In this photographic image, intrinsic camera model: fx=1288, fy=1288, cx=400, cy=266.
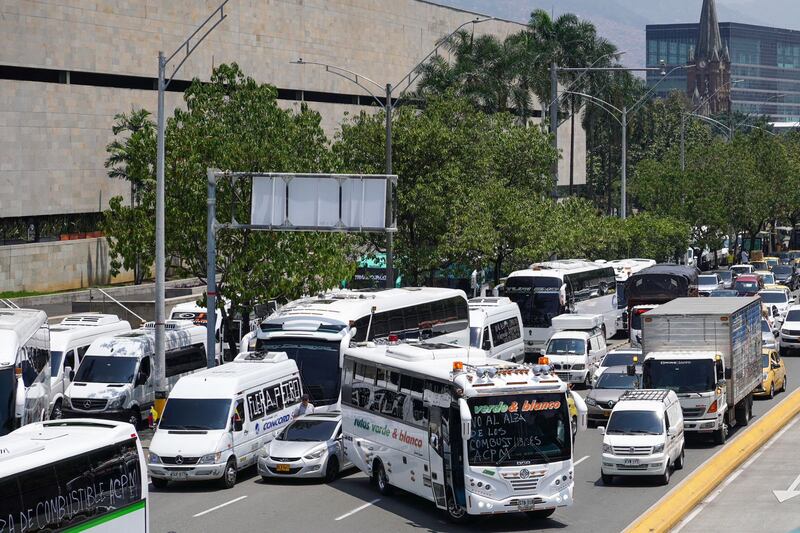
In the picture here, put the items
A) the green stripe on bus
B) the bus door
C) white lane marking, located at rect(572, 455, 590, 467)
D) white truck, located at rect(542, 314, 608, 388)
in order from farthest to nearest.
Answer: white truck, located at rect(542, 314, 608, 388), white lane marking, located at rect(572, 455, 590, 467), the bus door, the green stripe on bus

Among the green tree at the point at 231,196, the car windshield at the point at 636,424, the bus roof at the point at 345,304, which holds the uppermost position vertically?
the green tree at the point at 231,196

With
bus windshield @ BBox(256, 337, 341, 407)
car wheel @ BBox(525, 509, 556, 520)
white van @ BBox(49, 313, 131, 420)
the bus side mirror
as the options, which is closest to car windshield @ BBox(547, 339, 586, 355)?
bus windshield @ BBox(256, 337, 341, 407)

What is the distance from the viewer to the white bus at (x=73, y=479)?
15016 millimetres

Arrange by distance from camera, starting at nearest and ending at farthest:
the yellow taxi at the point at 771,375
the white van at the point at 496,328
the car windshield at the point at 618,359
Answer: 1. the car windshield at the point at 618,359
2. the yellow taxi at the point at 771,375
3. the white van at the point at 496,328

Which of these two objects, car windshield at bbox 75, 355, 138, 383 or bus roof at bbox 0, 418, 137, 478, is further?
car windshield at bbox 75, 355, 138, 383

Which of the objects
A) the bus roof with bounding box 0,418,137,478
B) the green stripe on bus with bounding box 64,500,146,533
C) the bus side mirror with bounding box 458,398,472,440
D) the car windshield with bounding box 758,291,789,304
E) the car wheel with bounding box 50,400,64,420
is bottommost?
the car wheel with bounding box 50,400,64,420

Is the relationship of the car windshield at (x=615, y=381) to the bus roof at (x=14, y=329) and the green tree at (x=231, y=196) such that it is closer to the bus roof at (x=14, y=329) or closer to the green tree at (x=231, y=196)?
the green tree at (x=231, y=196)

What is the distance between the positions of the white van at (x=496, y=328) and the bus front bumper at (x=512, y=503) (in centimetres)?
1872

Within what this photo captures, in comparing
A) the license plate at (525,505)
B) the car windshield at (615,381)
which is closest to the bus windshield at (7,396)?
the license plate at (525,505)

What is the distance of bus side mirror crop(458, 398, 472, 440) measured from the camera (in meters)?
21.4

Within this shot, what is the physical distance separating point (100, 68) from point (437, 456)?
47.8 metres

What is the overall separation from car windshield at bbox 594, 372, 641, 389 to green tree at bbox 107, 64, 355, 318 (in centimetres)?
909

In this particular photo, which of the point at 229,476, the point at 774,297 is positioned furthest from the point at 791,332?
the point at 229,476

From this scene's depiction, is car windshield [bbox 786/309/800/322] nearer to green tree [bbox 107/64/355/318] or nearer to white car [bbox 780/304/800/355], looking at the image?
white car [bbox 780/304/800/355]
